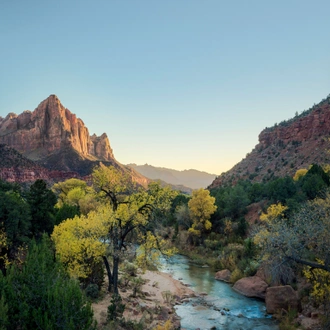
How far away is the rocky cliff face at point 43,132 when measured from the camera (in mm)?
169875

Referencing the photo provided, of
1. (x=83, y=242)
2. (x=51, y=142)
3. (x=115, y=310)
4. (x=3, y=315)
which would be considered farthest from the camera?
(x=51, y=142)

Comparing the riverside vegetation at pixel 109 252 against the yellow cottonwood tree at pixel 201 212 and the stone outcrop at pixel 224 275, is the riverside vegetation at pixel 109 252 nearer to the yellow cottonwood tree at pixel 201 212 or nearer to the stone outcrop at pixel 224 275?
the stone outcrop at pixel 224 275

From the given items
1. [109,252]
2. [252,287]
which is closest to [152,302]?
[109,252]

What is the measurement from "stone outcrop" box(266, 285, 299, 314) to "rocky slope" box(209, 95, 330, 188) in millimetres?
43116

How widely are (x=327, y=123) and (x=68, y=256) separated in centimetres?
7325

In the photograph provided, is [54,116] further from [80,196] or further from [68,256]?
[68,256]

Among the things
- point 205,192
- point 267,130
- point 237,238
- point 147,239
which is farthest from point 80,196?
point 267,130

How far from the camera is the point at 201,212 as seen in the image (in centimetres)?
4828

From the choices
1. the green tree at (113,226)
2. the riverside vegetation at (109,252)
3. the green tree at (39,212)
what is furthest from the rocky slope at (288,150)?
the green tree at (39,212)

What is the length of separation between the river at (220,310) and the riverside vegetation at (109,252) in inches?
75.5

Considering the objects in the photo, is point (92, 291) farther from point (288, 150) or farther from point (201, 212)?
point (288, 150)

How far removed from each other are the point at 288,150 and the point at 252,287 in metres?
65.0

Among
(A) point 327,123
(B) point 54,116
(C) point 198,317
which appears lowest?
(C) point 198,317

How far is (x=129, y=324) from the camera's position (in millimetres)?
16375
